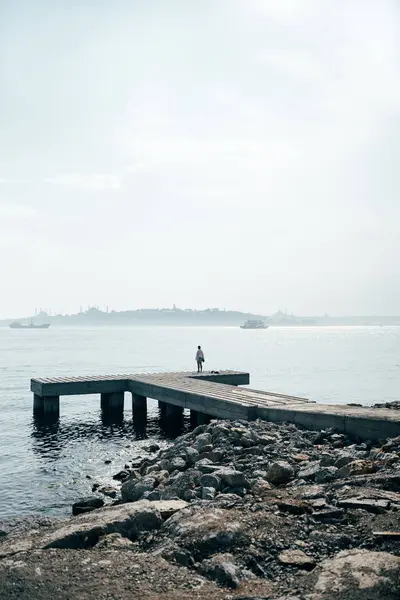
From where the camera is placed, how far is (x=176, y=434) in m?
22.4

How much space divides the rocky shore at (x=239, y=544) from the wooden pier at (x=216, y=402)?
307cm

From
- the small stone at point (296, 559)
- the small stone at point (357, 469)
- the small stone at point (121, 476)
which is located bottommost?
the small stone at point (121, 476)

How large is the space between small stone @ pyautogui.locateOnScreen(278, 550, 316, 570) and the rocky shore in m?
0.01

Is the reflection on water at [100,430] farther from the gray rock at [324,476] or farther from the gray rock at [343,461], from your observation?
the gray rock at [324,476]

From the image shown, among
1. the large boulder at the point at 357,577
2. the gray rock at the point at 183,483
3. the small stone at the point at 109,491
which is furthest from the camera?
the small stone at the point at 109,491

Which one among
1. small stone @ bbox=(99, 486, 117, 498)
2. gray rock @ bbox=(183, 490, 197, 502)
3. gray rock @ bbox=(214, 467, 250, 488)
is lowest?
small stone @ bbox=(99, 486, 117, 498)

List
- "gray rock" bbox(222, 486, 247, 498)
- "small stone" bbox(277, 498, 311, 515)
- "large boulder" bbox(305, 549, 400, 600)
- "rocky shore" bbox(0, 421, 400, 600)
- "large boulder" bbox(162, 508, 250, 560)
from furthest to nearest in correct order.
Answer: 1. "gray rock" bbox(222, 486, 247, 498)
2. "small stone" bbox(277, 498, 311, 515)
3. "large boulder" bbox(162, 508, 250, 560)
4. "rocky shore" bbox(0, 421, 400, 600)
5. "large boulder" bbox(305, 549, 400, 600)

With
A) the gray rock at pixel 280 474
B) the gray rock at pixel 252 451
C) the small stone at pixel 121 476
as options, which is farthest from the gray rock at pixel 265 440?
the small stone at pixel 121 476

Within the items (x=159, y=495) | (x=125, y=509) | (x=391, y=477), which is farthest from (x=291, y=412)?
(x=125, y=509)

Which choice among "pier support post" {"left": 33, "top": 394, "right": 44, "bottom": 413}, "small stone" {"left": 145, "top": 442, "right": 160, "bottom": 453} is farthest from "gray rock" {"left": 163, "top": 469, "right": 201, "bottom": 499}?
"pier support post" {"left": 33, "top": 394, "right": 44, "bottom": 413}

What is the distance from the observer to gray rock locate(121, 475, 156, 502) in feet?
37.7

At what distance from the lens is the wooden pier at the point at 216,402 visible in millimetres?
13078

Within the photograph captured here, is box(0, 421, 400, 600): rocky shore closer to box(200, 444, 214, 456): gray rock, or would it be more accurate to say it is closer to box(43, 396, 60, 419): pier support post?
box(200, 444, 214, 456): gray rock

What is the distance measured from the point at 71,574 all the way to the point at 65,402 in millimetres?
27762
